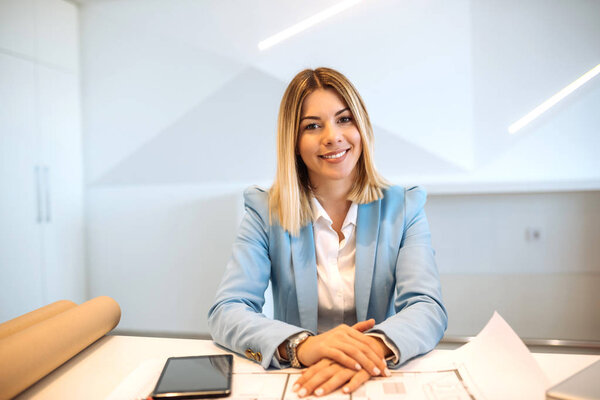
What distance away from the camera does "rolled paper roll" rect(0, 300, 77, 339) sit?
976mm

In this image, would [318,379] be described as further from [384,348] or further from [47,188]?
[47,188]

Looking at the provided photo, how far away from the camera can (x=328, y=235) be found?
150cm

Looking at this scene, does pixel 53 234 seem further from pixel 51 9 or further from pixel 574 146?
pixel 574 146

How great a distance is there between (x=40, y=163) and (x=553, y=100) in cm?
355

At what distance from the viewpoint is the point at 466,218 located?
9.99ft

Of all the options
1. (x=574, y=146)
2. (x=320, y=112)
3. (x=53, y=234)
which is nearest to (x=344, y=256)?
(x=320, y=112)

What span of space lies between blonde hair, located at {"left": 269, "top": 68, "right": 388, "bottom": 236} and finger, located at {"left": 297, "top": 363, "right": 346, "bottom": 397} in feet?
2.16

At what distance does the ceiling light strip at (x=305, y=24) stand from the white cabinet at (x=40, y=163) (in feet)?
4.99

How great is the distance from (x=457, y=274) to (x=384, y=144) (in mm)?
1056

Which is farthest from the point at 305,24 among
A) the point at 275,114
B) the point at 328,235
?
the point at 328,235

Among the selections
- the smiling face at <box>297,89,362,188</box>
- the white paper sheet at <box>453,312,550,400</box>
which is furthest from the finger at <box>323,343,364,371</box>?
the smiling face at <box>297,89,362,188</box>

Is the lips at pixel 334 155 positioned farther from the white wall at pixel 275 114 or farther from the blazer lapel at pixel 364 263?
the white wall at pixel 275 114

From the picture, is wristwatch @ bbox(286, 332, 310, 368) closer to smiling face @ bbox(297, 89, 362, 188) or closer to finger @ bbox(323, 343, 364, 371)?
finger @ bbox(323, 343, 364, 371)

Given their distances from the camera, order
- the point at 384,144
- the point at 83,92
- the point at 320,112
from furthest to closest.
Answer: the point at 83,92 < the point at 384,144 < the point at 320,112
